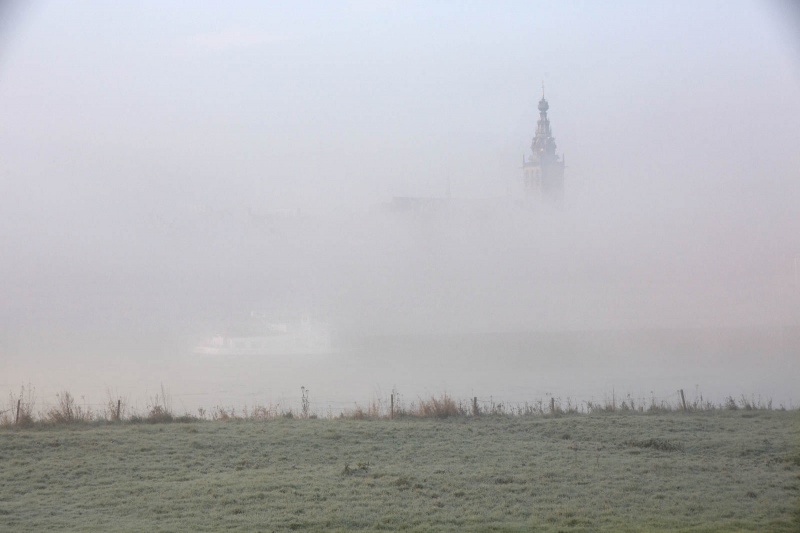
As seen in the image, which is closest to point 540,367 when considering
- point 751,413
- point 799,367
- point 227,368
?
point 799,367

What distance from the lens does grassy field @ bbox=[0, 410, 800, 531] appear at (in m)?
9.13

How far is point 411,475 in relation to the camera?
11.5 metres

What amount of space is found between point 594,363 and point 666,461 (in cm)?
4878

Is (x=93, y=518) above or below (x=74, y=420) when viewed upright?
below

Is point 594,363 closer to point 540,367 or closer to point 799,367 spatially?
point 540,367

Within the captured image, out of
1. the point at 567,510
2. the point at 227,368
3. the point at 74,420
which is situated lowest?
the point at 567,510

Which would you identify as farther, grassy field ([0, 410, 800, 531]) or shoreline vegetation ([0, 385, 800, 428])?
shoreline vegetation ([0, 385, 800, 428])

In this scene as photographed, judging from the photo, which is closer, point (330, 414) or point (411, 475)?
point (411, 475)

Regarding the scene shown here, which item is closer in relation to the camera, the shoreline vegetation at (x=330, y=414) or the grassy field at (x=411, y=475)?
the grassy field at (x=411, y=475)

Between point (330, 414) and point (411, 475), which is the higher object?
point (330, 414)

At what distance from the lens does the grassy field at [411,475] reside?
30.0ft

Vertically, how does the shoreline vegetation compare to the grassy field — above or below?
above

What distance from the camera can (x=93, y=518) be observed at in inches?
372

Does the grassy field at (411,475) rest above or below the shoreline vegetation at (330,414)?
below
